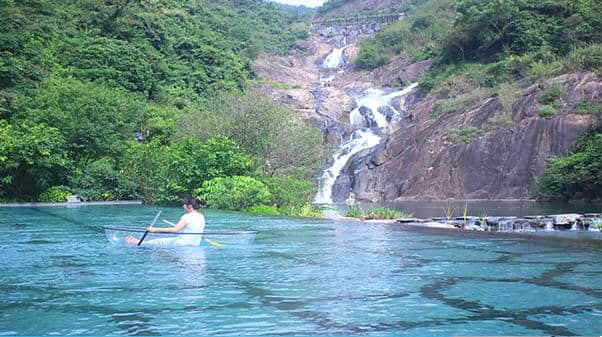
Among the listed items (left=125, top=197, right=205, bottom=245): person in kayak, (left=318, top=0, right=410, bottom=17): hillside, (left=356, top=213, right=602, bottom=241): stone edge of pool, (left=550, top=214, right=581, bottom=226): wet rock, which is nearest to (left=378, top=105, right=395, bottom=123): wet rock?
(left=356, top=213, right=602, bottom=241): stone edge of pool

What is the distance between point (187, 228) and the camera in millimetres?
12289

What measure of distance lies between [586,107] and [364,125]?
18.3 metres

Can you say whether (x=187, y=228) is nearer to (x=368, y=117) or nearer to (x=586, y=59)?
(x=586, y=59)

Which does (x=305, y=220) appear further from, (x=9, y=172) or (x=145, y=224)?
(x=9, y=172)

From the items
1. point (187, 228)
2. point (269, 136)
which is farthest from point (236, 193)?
point (187, 228)

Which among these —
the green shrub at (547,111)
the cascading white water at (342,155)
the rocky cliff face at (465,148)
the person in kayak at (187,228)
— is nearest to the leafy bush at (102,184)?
the cascading white water at (342,155)

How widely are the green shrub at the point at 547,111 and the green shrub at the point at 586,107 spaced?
1241 millimetres

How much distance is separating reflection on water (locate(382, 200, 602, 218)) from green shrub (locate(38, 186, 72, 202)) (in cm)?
1622

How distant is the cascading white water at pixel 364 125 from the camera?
41781 mm

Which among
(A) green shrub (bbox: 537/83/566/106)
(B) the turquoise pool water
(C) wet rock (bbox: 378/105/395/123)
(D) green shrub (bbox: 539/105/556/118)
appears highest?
(C) wet rock (bbox: 378/105/395/123)

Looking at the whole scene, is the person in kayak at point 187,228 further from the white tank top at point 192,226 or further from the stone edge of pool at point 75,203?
the stone edge of pool at point 75,203

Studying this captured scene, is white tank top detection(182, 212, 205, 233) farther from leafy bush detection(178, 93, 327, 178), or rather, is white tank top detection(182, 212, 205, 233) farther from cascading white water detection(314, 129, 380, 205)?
cascading white water detection(314, 129, 380, 205)

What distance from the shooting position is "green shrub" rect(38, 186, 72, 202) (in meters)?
28.7

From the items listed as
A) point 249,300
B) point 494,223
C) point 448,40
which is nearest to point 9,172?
point 494,223
